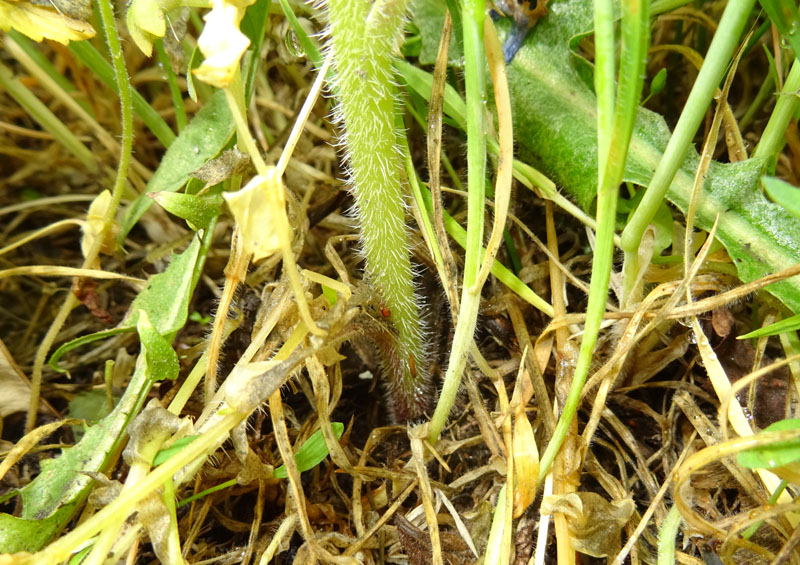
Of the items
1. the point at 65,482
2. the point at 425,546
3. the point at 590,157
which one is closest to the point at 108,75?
the point at 65,482

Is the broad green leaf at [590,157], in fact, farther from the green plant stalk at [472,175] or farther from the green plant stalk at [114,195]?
the green plant stalk at [114,195]

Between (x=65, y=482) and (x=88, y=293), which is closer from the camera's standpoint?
(x=65, y=482)

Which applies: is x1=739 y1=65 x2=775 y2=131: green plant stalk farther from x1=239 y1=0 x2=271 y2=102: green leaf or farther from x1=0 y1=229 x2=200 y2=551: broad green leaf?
x1=0 y1=229 x2=200 y2=551: broad green leaf

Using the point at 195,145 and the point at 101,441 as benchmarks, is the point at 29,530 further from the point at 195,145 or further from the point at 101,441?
the point at 195,145

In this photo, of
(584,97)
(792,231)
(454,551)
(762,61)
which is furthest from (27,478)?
(762,61)

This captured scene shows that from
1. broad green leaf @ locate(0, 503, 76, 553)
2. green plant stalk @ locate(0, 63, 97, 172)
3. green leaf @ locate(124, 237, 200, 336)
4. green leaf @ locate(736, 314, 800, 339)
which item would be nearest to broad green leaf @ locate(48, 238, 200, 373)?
green leaf @ locate(124, 237, 200, 336)

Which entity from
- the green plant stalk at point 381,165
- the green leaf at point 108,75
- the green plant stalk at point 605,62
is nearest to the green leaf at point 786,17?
the green plant stalk at point 605,62
